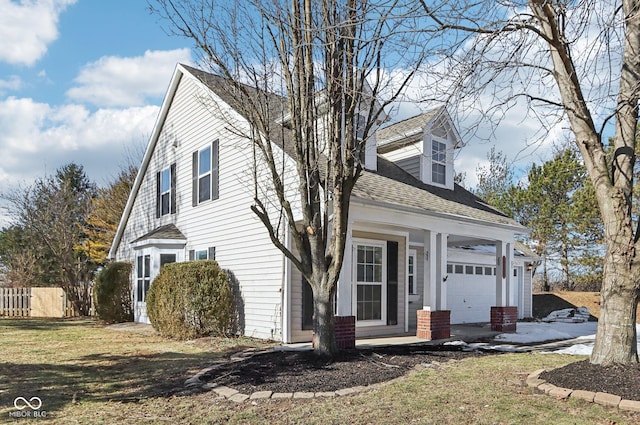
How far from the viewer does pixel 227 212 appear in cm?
1262

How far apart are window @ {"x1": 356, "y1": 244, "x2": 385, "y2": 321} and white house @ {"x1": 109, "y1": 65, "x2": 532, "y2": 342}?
3 cm

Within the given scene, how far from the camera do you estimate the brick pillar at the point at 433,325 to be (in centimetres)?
1153

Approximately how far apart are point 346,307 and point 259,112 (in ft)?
13.0

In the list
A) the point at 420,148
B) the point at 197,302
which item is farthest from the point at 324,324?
the point at 420,148

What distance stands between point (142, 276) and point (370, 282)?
23.9 ft

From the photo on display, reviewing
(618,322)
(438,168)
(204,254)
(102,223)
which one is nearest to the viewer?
(618,322)

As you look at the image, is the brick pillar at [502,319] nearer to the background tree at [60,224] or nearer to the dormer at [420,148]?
the dormer at [420,148]

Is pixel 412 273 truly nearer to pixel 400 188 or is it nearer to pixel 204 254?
pixel 400 188

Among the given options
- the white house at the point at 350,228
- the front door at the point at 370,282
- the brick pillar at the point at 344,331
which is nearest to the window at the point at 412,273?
the white house at the point at 350,228

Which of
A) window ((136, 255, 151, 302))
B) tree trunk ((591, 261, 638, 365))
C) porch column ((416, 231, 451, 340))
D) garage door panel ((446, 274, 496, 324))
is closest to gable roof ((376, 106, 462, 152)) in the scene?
porch column ((416, 231, 451, 340))

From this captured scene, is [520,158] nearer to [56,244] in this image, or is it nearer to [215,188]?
[215,188]

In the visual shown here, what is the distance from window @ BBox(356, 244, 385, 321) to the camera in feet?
41.8

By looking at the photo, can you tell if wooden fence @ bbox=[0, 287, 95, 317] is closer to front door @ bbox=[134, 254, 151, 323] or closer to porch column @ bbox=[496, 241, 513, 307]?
front door @ bbox=[134, 254, 151, 323]

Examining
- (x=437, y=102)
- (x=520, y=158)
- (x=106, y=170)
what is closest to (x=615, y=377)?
(x=520, y=158)
